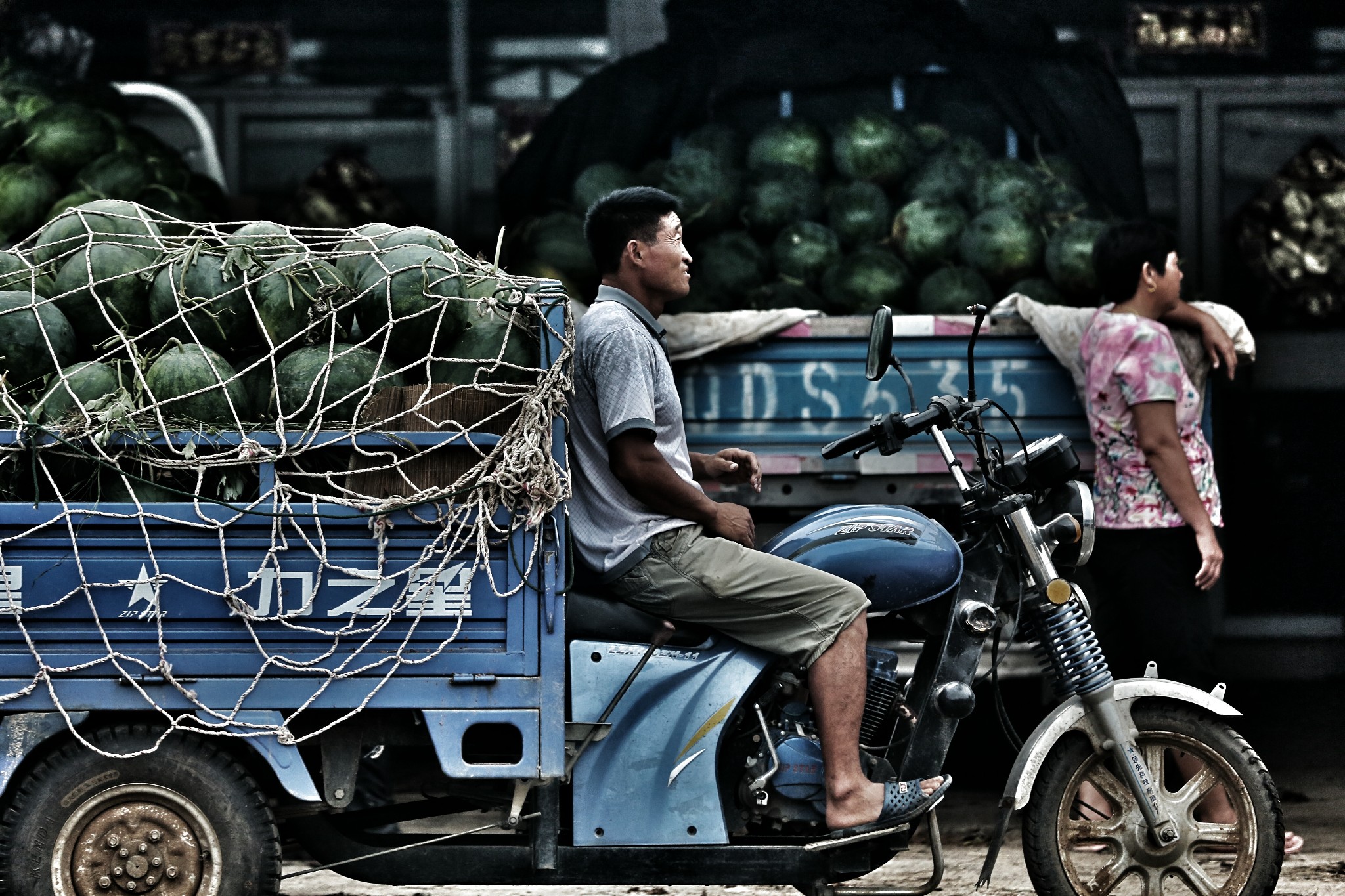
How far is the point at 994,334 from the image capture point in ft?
19.4

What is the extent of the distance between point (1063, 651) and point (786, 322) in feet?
6.63

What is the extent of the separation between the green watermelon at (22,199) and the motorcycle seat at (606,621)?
3.43m

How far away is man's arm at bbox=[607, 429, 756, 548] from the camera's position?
12.8 ft

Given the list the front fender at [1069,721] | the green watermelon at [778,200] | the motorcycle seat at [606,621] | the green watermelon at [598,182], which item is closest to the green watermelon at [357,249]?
the motorcycle seat at [606,621]

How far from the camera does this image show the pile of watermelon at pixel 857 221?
259 inches

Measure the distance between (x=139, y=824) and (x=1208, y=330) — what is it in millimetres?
3675

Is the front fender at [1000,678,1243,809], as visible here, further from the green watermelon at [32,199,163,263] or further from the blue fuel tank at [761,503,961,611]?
the green watermelon at [32,199,163,263]

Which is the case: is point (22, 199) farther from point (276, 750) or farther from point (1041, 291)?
point (1041, 291)

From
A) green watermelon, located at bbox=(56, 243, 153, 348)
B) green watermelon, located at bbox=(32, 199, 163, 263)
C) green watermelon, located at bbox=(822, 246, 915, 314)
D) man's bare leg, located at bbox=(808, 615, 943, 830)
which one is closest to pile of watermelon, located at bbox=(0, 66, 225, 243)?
green watermelon, located at bbox=(32, 199, 163, 263)

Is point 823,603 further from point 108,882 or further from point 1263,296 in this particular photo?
point 1263,296

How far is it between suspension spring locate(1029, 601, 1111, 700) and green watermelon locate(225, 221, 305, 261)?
2.10 meters

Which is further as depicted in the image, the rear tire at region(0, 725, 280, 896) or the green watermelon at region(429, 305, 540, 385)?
the green watermelon at region(429, 305, 540, 385)

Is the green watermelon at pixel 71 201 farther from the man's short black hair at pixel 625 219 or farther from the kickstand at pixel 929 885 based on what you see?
the kickstand at pixel 929 885

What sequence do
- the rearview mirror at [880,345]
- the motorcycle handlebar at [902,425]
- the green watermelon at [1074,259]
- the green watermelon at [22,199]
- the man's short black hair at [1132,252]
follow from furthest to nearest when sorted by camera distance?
the green watermelon at [1074,259], the green watermelon at [22,199], the man's short black hair at [1132,252], the motorcycle handlebar at [902,425], the rearview mirror at [880,345]
